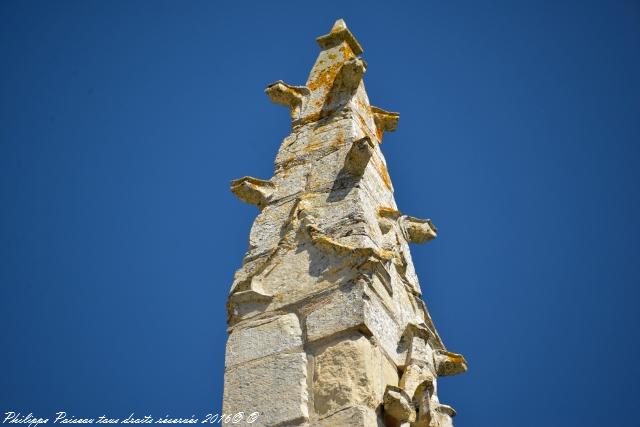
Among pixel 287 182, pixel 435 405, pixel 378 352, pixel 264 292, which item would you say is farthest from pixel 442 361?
pixel 287 182

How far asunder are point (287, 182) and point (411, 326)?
1.28m

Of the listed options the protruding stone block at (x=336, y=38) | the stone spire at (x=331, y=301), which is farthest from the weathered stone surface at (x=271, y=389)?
the protruding stone block at (x=336, y=38)

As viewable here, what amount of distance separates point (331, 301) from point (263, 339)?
0.39 meters

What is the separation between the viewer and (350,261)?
426 centimetres

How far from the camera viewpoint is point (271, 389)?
397 cm

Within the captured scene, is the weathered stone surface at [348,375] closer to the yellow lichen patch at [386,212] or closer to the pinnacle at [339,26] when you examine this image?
the yellow lichen patch at [386,212]

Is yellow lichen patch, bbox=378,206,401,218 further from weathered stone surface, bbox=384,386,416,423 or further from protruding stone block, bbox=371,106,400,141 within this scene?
weathered stone surface, bbox=384,386,416,423

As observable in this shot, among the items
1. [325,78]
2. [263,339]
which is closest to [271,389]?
[263,339]

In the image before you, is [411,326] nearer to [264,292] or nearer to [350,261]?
[350,261]

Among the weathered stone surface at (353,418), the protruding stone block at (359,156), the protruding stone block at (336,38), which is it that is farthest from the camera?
the protruding stone block at (336,38)

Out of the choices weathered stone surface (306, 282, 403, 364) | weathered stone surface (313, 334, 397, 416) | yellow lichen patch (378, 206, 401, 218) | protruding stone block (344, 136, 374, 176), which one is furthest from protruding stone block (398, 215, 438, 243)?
weathered stone surface (313, 334, 397, 416)

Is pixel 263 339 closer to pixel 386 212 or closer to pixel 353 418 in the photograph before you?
pixel 353 418

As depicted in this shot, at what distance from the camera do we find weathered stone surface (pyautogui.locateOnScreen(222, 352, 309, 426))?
152 inches

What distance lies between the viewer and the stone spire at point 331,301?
152 inches
